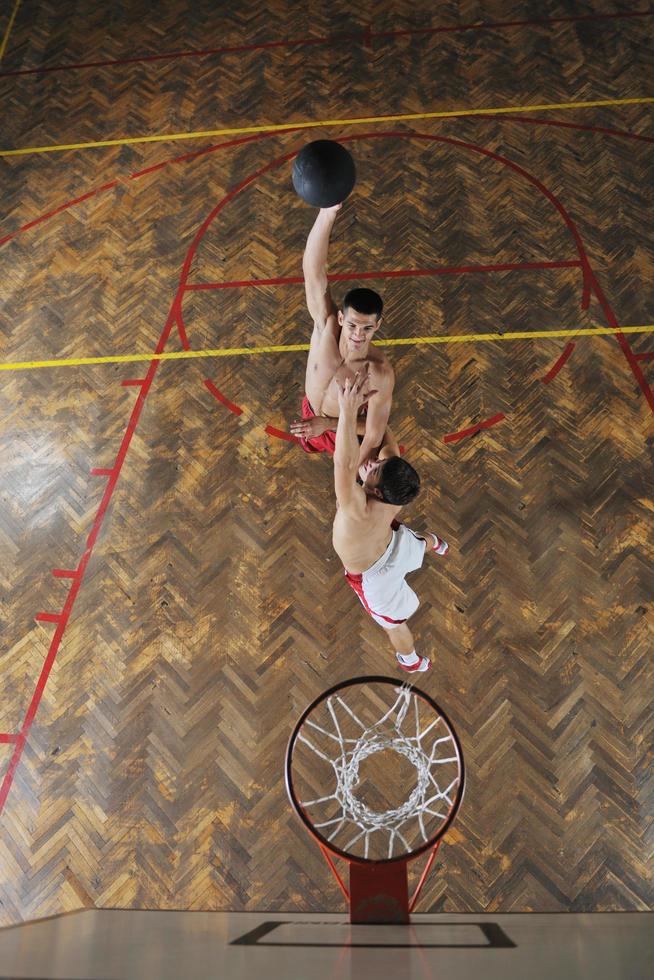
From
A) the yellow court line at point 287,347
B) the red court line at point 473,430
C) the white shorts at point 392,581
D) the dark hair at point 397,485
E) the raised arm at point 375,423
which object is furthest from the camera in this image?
the yellow court line at point 287,347

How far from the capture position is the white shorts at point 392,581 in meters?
3.78

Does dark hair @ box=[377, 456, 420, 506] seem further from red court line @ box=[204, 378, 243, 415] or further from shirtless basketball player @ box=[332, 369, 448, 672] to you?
red court line @ box=[204, 378, 243, 415]

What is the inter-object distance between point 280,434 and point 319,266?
5.14 feet

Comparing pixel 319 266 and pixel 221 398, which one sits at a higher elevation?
Answer: pixel 319 266

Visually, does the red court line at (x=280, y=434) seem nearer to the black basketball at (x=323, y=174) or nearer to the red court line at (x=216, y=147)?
the black basketball at (x=323, y=174)

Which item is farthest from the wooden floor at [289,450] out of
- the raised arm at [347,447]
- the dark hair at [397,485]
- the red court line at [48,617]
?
the raised arm at [347,447]

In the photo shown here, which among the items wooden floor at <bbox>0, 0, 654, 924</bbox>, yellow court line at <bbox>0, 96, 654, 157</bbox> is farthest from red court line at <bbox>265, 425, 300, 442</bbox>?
yellow court line at <bbox>0, 96, 654, 157</bbox>

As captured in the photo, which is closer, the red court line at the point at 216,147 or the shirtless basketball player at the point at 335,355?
the shirtless basketball player at the point at 335,355

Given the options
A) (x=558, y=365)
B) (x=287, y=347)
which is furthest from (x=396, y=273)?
(x=558, y=365)

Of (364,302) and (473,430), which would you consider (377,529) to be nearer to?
(364,302)

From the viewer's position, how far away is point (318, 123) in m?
6.69

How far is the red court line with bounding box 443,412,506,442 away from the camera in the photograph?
5070 mm

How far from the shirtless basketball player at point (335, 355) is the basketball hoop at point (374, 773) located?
1333mm

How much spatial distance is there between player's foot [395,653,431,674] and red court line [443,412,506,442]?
1.50 meters
